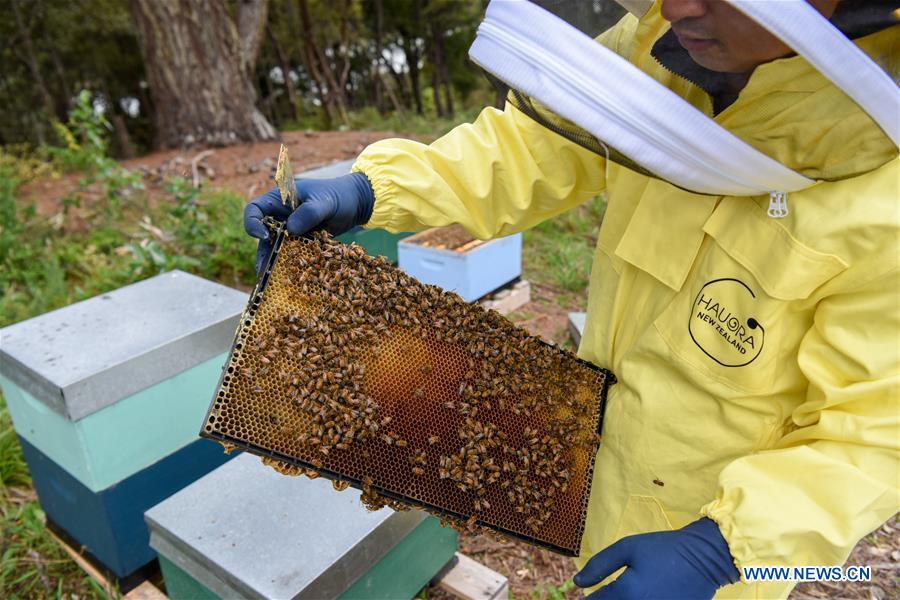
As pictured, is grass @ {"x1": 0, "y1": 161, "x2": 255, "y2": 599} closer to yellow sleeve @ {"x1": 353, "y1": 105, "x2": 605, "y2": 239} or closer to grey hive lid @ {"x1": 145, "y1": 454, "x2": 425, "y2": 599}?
grey hive lid @ {"x1": 145, "y1": 454, "x2": 425, "y2": 599}

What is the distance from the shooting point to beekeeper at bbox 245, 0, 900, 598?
1.17m

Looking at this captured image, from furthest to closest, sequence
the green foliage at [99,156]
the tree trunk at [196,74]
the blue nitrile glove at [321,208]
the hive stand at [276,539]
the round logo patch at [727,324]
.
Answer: the tree trunk at [196,74] < the green foliage at [99,156] < the hive stand at [276,539] < the blue nitrile glove at [321,208] < the round logo patch at [727,324]

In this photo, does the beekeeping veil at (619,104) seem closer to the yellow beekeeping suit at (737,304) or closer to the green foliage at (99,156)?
Answer: the yellow beekeeping suit at (737,304)

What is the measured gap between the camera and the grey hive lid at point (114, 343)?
227 centimetres

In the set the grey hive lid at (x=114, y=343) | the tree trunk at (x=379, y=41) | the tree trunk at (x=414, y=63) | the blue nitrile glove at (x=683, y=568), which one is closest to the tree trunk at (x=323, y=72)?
the tree trunk at (x=379, y=41)

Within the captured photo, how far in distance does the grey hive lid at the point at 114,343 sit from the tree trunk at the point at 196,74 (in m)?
5.89

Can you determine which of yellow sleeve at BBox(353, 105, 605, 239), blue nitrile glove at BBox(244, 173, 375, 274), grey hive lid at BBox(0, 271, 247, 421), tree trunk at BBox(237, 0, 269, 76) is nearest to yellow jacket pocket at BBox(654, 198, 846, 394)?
yellow sleeve at BBox(353, 105, 605, 239)

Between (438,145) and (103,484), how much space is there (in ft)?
6.51

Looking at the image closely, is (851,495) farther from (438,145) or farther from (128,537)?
(128,537)

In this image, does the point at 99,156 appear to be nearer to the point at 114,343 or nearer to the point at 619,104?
the point at 114,343

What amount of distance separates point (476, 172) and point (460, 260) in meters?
2.66

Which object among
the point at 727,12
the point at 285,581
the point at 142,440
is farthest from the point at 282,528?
the point at 727,12

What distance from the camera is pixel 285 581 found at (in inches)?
73.0

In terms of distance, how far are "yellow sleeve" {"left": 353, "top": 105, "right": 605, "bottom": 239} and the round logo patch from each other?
0.60 m
